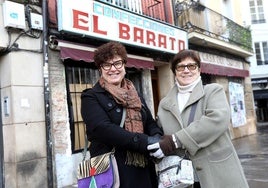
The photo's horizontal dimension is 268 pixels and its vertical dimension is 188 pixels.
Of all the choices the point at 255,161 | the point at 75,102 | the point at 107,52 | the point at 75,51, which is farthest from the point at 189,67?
the point at 255,161

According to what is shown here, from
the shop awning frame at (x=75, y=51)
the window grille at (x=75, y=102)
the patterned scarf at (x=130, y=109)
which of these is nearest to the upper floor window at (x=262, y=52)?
the window grille at (x=75, y=102)

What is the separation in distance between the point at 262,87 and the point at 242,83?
33.3 ft

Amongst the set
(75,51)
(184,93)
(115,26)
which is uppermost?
(115,26)

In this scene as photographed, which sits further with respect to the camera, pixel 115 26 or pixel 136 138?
pixel 115 26

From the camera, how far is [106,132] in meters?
2.21

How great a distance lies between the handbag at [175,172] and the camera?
7.60 feet

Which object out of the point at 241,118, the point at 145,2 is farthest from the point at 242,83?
the point at 145,2

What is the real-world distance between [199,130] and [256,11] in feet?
79.0

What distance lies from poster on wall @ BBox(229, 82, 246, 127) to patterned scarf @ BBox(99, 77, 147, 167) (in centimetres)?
1190

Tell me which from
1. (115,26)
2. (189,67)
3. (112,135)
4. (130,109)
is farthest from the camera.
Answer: (115,26)

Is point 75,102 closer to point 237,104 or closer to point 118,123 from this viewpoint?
point 118,123

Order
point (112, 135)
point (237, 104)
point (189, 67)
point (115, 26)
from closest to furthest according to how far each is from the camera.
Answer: point (112, 135), point (189, 67), point (115, 26), point (237, 104)

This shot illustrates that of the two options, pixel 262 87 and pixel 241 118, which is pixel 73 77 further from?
pixel 262 87

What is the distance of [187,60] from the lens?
2.65 metres
